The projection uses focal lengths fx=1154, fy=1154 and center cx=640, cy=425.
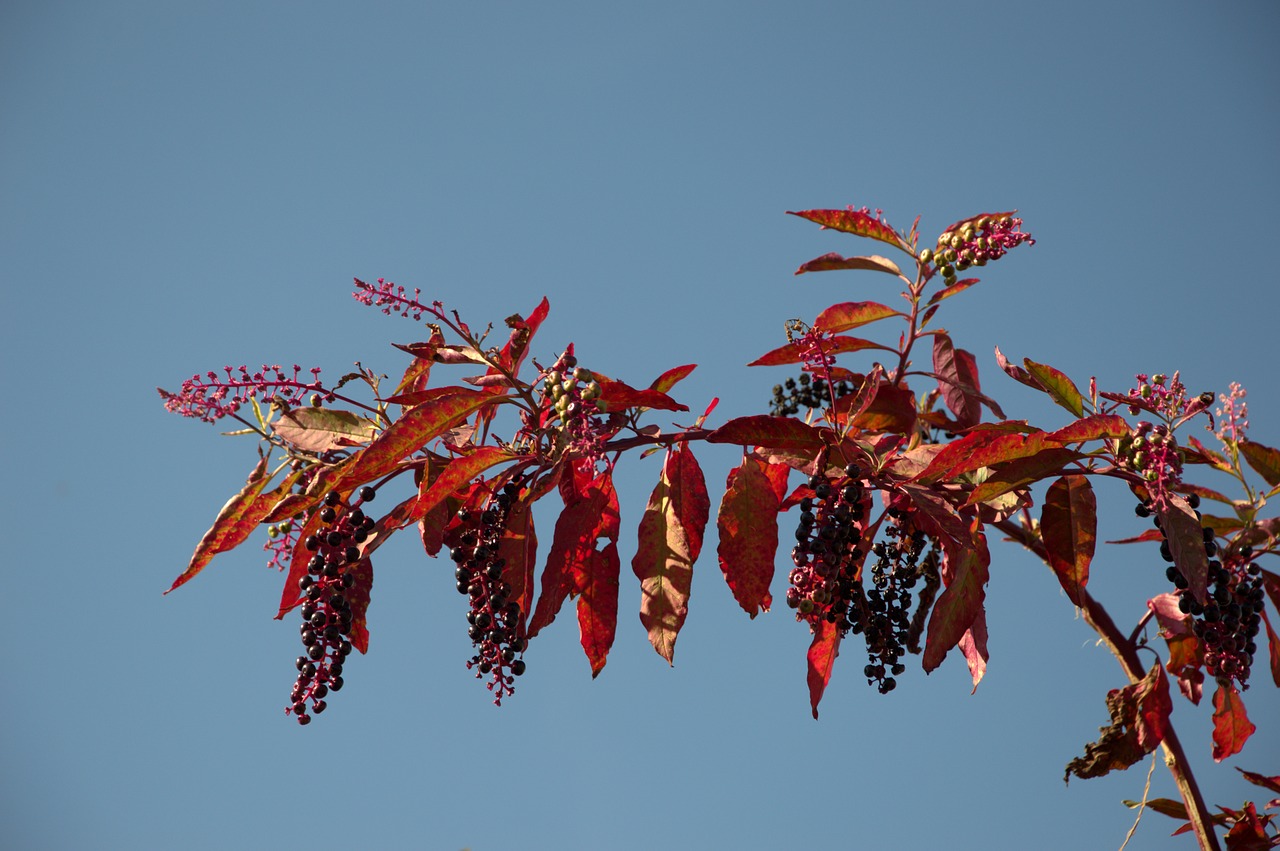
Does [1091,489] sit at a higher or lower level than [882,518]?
higher

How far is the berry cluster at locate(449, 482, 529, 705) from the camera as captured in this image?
181 centimetres

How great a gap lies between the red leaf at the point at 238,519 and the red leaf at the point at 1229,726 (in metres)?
2.01

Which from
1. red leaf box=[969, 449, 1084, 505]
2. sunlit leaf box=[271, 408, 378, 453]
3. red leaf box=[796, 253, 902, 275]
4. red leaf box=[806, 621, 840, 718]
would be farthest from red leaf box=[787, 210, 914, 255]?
sunlit leaf box=[271, 408, 378, 453]

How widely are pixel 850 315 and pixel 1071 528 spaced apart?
59cm

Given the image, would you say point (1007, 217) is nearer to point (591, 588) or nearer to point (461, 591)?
point (591, 588)

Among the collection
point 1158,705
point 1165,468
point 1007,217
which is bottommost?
point 1158,705

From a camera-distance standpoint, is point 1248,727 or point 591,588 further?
point 1248,727

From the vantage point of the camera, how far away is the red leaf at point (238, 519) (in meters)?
1.94

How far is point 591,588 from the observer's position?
6.51 ft

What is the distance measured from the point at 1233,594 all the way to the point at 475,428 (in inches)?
54.9

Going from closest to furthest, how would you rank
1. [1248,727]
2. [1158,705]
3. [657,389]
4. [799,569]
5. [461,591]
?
[799,569] → [461,591] → [657,389] → [1158,705] → [1248,727]

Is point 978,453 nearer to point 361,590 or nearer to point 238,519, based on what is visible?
point 361,590

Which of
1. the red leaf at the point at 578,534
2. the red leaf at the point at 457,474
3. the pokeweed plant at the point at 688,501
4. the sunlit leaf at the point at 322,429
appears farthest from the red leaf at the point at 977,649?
the sunlit leaf at the point at 322,429

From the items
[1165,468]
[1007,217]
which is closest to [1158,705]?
[1165,468]
